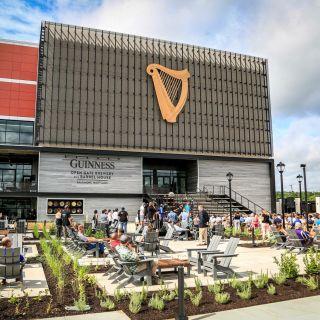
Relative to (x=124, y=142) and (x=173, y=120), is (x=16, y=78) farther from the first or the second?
(x=173, y=120)

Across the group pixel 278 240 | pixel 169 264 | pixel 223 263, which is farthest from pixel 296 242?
pixel 169 264

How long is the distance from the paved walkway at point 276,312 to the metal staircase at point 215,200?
28.6 metres

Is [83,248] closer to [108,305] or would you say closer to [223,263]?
[223,263]

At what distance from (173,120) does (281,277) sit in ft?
116

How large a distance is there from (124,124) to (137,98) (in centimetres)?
350

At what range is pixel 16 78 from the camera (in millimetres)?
40656

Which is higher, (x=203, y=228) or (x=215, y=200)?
(x=215, y=200)

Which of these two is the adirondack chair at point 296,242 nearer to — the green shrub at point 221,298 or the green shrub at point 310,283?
the green shrub at point 310,283

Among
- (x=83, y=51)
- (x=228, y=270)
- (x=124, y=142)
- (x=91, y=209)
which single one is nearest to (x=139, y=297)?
(x=228, y=270)

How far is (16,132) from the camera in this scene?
39.0m

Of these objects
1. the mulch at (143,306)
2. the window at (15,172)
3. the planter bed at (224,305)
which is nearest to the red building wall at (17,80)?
the window at (15,172)

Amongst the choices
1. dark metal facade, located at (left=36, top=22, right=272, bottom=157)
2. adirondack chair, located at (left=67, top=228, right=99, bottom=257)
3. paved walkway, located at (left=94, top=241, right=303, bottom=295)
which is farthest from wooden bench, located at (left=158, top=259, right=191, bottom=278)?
dark metal facade, located at (left=36, top=22, right=272, bottom=157)

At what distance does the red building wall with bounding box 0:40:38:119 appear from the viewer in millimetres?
39719

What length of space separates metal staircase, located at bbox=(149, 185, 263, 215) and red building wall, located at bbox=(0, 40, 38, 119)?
55.4ft
